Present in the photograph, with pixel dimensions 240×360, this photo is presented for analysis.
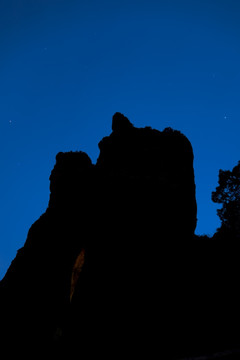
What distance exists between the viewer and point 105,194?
21719 millimetres

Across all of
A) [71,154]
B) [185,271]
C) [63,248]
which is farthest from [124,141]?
[185,271]

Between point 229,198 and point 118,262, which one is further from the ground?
point 229,198

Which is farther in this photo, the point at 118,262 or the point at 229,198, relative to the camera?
the point at 229,198

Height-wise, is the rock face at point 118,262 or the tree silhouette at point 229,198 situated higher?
the tree silhouette at point 229,198

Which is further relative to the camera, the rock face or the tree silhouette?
the tree silhouette

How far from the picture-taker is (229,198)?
3241 cm

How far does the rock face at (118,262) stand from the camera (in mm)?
15359

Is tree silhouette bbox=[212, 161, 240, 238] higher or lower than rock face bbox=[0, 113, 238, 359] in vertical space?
higher

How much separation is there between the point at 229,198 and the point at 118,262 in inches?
868

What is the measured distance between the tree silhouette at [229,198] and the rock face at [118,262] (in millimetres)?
9899

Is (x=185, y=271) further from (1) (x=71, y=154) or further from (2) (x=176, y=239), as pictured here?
(1) (x=71, y=154)

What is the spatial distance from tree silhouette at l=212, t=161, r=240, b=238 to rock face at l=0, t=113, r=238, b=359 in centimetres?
990

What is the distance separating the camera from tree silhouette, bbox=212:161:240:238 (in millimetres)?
30952

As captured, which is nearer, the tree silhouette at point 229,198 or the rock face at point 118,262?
the rock face at point 118,262
